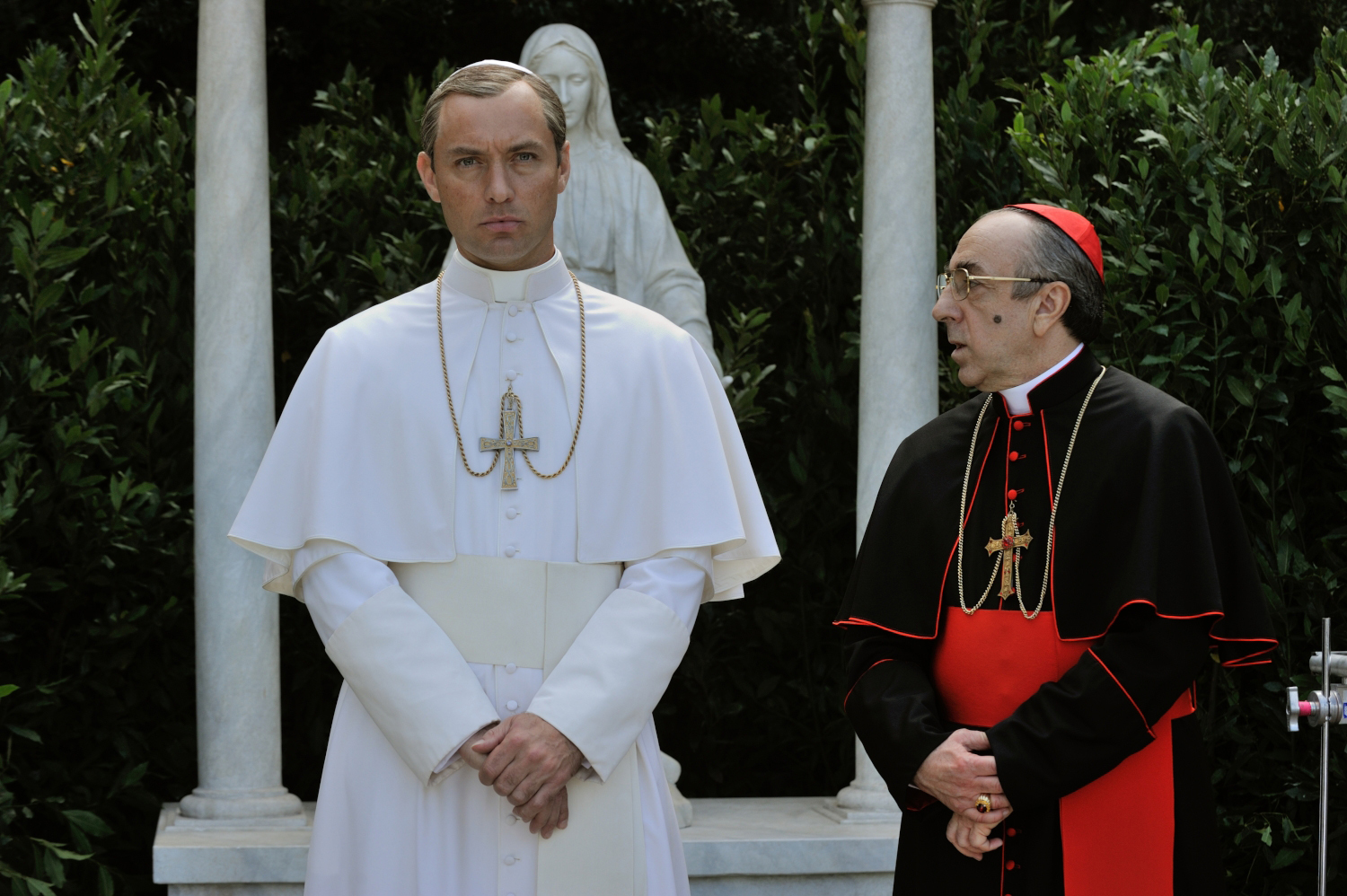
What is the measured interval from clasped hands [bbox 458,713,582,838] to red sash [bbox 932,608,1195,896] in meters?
0.89

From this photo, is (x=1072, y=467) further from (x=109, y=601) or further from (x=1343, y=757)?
(x=109, y=601)

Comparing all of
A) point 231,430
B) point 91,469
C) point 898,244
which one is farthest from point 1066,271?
point 91,469

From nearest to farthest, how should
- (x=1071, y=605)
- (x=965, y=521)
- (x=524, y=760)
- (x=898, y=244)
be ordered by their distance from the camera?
(x=524, y=760) → (x=1071, y=605) → (x=965, y=521) → (x=898, y=244)

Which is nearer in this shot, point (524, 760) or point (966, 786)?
point (524, 760)

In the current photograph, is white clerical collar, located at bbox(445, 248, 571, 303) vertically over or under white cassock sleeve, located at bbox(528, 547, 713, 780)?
over

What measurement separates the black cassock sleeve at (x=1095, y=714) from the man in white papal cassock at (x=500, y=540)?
0.62 meters

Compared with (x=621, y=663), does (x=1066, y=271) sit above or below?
above

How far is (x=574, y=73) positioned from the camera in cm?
582

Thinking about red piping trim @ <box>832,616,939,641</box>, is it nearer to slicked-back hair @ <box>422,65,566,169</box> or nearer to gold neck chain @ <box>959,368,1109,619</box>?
gold neck chain @ <box>959,368,1109,619</box>

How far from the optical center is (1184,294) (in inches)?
199

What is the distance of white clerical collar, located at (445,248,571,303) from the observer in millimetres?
3025

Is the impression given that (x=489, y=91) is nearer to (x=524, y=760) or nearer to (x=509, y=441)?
(x=509, y=441)

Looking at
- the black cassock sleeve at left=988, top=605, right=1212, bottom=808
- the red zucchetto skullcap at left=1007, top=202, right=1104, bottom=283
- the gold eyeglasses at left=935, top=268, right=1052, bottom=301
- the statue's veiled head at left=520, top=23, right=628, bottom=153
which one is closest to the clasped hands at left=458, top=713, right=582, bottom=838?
the black cassock sleeve at left=988, top=605, right=1212, bottom=808

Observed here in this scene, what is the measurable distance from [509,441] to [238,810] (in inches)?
124
